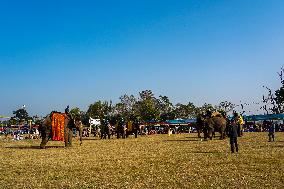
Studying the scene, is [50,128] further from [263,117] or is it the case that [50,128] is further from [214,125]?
[263,117]

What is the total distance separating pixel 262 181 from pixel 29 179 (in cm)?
753

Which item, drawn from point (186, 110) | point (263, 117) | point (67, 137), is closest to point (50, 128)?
point (67, 137)

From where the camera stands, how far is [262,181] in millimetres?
11742

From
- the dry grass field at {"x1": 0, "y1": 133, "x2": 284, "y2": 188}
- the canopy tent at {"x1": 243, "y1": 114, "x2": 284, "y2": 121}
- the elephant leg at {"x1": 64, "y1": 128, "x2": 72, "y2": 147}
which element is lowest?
the dry grass field at {"x1": 0, "y1": 133, "x2": 284, "y2": 188}

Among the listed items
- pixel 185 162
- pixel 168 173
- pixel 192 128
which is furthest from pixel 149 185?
pixel 192 128

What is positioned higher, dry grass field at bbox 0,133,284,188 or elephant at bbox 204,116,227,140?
elephant at bbox 204,116,227,140

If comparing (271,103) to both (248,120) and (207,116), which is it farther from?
(207,116)

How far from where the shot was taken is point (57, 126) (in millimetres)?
30781

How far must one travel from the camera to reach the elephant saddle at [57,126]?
100 feet

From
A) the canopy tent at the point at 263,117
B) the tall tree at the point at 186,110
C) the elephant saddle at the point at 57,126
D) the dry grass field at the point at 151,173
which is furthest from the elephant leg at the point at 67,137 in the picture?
the tall tree at the point at 186,110

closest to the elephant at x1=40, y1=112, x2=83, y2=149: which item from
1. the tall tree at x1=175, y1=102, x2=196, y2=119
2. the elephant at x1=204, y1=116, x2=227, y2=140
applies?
the elephant at x1=204, y1=116, x2=227, y2=140

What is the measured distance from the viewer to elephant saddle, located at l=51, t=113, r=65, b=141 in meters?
30.5

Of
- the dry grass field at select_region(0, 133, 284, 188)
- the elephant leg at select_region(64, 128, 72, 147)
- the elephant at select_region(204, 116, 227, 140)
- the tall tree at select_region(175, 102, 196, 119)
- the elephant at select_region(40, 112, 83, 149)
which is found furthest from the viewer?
the tall tree at select_region(175, 102, 196, 119)

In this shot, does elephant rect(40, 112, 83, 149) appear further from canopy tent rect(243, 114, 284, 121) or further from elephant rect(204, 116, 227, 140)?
canopy tent rect(243, 114, 284, 121)
